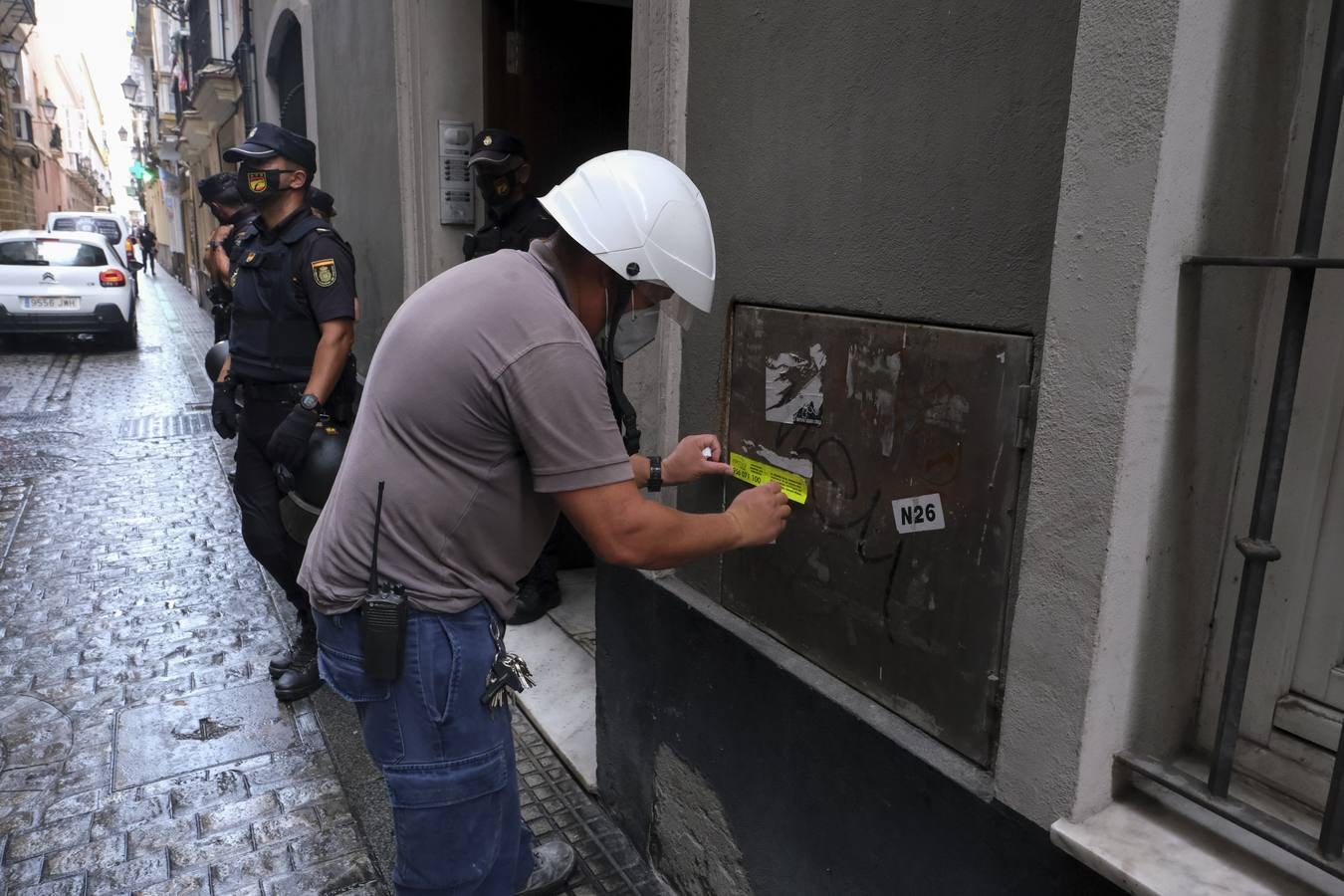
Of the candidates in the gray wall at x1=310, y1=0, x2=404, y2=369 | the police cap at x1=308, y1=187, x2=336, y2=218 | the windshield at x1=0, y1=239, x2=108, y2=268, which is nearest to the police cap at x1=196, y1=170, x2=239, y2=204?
the gray wall at x1=310, y1=0, x2=404, y2=369

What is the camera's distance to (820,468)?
84.0 inches

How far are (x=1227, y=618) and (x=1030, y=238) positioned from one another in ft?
2.46

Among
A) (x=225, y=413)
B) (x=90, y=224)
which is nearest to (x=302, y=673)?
(x=225, y=413)

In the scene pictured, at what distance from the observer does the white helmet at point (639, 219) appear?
178 centimetres

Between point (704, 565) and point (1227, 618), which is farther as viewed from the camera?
point (704, 565)

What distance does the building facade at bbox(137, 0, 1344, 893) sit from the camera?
56.1 inches

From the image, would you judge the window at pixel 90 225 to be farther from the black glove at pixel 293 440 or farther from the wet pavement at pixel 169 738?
the black glove at pixel 293 440

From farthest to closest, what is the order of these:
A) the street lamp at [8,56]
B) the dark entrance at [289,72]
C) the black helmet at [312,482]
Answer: the street lamp at [8,56]
the dark entrance at [289,72]
the black helmet at [312,482]

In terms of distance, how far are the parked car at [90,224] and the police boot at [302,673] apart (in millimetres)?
21580

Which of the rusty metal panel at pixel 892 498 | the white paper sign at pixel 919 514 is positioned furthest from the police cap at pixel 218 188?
the white paper sign at pixel 919 514

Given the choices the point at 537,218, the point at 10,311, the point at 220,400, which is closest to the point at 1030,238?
the point at 537,218

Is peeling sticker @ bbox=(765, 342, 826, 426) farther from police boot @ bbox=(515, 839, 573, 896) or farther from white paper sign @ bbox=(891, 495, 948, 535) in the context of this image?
police boot @ bbox=(515, 839, 573, 896)

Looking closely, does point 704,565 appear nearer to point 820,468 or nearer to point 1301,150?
point 820,468

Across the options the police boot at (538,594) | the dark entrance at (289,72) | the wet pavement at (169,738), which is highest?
the dark entrance at (289,72)
